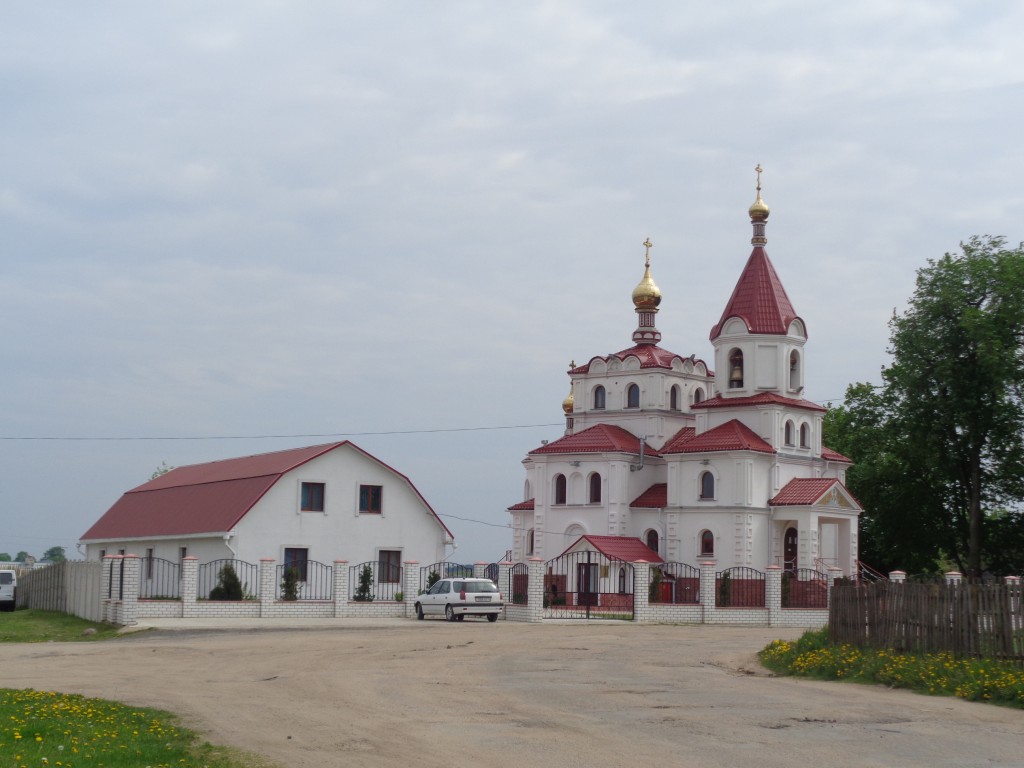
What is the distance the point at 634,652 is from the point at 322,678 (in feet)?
25.8

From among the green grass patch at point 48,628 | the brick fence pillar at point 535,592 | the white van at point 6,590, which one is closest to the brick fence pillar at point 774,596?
the brick fence pillar at point 535,592

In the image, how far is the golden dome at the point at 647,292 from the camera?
2334 inches

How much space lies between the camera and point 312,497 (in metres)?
42.6

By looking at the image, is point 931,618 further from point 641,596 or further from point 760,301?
point 760,301

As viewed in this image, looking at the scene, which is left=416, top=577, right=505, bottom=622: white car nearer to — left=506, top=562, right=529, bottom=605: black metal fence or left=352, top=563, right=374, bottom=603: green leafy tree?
left=506, top=562, right=529, bottom=605: black metal fence

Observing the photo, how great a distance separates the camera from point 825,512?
50.2 meters

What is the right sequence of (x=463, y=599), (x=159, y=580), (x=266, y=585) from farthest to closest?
(x=159, y=580)
(x=463, y=599)
(x=266, y=585)

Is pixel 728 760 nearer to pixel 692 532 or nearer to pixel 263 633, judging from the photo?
pixel 263 633

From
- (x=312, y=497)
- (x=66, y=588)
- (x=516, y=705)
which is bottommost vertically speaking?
(x=516, y=705)

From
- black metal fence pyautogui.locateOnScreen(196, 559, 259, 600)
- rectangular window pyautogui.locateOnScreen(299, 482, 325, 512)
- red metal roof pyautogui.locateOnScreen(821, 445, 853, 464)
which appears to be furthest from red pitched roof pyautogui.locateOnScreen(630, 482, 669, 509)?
black metal fence pyautogui.locateOnScreen(196, 559, 259, 600)

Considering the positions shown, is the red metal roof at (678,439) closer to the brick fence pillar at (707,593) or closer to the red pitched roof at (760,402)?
the red pitched roof at (760,402)

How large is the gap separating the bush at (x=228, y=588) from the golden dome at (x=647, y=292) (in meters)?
27.3

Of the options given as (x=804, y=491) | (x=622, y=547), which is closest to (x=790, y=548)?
(x=804, y=491)

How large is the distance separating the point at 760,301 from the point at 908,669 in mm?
36985
